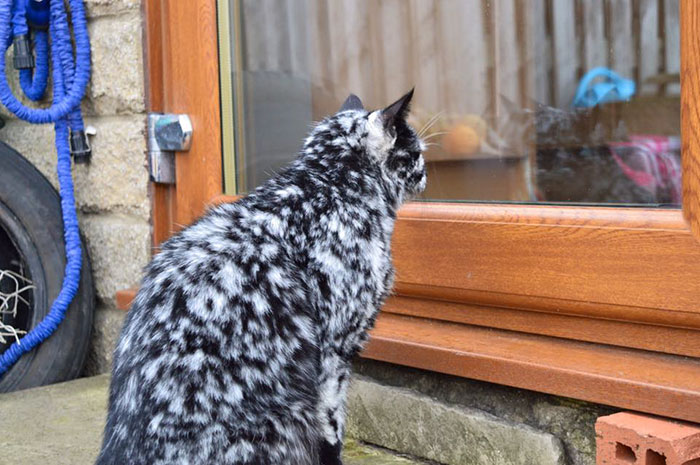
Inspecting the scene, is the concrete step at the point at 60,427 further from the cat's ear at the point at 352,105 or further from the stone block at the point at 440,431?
the cat's ear at the point at 352,105

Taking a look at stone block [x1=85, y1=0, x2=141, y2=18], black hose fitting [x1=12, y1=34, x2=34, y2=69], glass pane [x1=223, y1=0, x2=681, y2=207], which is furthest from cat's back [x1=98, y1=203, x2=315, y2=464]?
black hose fitting [x1=12, y1=34, x2=34, y2=69]

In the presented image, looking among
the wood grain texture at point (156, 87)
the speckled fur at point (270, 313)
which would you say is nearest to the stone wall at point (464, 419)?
the speckled fur at point (270, 313)

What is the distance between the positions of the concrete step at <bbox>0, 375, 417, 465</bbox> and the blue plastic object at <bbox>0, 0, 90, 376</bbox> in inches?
10.2

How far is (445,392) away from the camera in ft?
9.33

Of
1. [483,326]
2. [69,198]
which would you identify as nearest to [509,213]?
[483,326]

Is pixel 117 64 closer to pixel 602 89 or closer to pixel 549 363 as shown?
pixel 602 89

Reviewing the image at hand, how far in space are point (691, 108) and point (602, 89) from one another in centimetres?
118

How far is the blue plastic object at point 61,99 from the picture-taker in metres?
3.70

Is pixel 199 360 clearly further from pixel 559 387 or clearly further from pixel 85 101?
pixel 85 101

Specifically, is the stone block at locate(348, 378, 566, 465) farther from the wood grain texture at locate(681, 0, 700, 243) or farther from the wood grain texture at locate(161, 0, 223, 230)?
the wood grain texture at locate(161, 0, 223, 230)

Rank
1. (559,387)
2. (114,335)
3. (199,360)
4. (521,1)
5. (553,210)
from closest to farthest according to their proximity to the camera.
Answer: (199,360) → (559,387) → (553,210) → (521,1) → (114,335)

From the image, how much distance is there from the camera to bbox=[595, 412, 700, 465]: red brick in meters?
2.10

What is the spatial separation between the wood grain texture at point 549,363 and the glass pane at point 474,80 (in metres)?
0.50

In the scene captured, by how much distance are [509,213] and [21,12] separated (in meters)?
2.33
